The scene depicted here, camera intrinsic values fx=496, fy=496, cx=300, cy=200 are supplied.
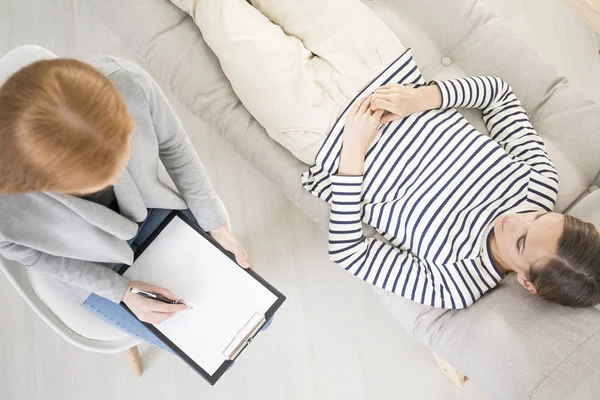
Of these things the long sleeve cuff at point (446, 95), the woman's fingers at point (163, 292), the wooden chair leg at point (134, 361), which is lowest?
the wooden chair leg at point (134, 361)

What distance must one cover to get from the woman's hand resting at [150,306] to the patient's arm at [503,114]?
33.0 inches

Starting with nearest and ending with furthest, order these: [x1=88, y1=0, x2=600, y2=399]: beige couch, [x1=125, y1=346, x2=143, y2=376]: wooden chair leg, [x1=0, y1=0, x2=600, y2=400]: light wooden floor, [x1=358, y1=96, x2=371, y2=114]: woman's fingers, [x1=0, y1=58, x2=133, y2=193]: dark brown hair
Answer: [x1=0, y1=58, x2=133, y2=193]: dark brown hair → [x1=88, y1=0, x2=600, y2=399]: beige couch → [x1=358, y1=96, x2=371, y2=114]: woman's fingers → [x1=125, y1=346, x2=143, y2=376]: wooden chair leg → [x1=0, y1=0, x2=600, y2=400]: light wooden floor

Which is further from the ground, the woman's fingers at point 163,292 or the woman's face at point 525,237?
the woman's face at point 525,237

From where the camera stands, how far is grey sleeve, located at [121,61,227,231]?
0.91 m

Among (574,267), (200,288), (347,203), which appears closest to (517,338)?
(574,267)

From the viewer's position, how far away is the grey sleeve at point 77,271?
0.93 meters

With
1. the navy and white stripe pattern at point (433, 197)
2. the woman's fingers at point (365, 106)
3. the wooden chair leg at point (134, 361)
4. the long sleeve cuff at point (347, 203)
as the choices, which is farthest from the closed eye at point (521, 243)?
the wooden chair leg at point (134, 361)

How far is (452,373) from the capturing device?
1.54 m

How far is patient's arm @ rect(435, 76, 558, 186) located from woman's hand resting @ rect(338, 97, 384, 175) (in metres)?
0.21

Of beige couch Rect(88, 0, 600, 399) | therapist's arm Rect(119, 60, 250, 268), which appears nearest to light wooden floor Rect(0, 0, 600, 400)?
beige couch Rect(88, 0, 600, 399)

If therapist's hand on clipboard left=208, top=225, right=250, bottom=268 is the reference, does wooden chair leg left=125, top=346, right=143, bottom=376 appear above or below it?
below

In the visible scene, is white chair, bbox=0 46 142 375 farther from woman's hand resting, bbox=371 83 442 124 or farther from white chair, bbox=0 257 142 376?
woman's hand resting, bbox=371 83 442 124

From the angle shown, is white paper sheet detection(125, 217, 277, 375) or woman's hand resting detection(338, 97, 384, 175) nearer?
white paper sheet detection(125, 217, 277, 375)

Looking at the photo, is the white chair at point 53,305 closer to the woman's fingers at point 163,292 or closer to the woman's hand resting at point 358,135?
the woman's fingers at point 163,292
